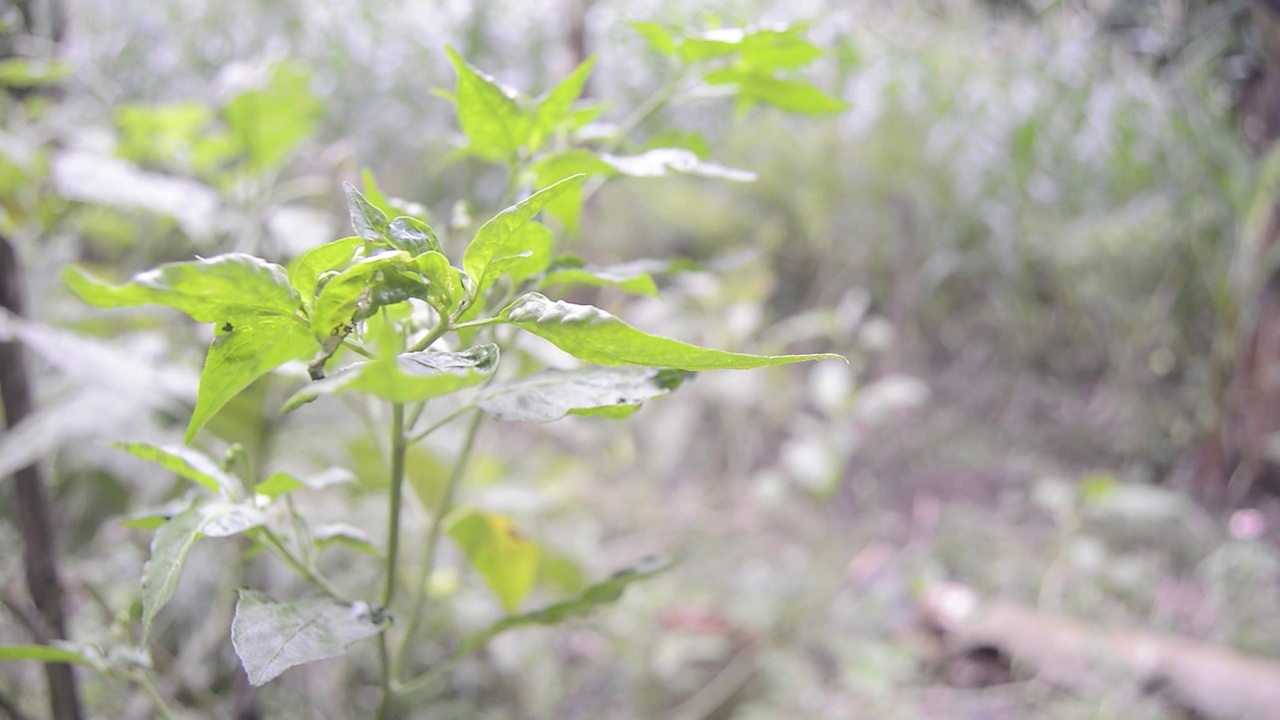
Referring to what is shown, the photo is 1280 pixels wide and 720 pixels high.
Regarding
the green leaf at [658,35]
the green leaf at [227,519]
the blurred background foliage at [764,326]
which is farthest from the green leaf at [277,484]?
the green leaf at [658,35]

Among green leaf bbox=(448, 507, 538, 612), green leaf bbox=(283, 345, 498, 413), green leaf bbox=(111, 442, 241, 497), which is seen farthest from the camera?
green leaf bbox=(448, 507, 538, 612)

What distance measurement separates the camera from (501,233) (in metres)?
0.21

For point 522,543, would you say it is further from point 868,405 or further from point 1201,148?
point 1201,148

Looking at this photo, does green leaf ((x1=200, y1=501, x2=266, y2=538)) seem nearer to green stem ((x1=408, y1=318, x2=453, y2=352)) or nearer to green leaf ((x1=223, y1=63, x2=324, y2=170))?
green stem ((x1=408, y1=318, x2=453, y2=352))

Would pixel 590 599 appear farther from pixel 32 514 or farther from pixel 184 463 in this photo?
pixel 32 514

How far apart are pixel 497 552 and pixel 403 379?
0.30 metres

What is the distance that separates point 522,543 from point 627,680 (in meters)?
0.59

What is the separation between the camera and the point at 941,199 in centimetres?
233

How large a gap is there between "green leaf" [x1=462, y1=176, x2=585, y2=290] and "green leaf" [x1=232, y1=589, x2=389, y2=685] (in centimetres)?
11

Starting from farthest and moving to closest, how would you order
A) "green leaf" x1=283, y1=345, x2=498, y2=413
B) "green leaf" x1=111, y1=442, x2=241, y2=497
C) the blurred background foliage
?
the blurred background foliage < "green leaf" x1=111, y1=442, x2=241, y2=497 < "green leaf" x1=283, y1=345, x2=498, y2=413

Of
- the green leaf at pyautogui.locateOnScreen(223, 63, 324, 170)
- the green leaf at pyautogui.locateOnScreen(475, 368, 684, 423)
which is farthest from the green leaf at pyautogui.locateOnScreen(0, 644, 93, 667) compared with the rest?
the green leaf at pyautogui.locateOnScreen(223, 63, 324, 170)

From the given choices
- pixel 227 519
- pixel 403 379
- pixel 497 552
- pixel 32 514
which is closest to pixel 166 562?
pixel 227 519

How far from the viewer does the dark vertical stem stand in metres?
0.47

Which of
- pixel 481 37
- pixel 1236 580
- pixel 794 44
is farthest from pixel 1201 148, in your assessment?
pixel 794 44
